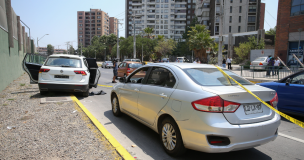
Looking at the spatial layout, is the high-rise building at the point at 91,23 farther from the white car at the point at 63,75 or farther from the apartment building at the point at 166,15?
the white car at the point at 63,75

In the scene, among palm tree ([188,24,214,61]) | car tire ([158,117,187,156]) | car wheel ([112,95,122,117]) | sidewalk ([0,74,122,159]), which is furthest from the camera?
palm tree ([188,24,214,61])

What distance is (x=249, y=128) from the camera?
308 cm

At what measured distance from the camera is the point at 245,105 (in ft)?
10.4

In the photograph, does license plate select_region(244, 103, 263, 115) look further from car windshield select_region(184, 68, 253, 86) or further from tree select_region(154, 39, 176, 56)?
tree select_region(154, 39, 176, 56)

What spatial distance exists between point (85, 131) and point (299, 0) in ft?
94.2

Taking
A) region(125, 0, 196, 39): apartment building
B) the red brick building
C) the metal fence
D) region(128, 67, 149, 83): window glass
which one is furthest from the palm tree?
region(125, 0, 196, 39): apartment building

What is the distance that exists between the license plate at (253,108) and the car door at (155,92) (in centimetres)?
118

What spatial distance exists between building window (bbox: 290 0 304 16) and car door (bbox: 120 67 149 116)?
26.9m

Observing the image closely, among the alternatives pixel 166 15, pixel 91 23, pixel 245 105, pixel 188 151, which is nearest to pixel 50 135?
pixel 188 151

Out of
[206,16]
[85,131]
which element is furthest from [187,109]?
[206,16]

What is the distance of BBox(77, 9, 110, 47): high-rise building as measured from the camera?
136 meters

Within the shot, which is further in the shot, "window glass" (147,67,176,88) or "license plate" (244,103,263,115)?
"window glass" (147,67,176,88)

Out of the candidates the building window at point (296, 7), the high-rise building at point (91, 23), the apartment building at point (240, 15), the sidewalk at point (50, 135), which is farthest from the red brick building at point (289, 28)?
the high-rise building at point (91, 23)

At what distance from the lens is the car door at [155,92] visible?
380 centimetres
